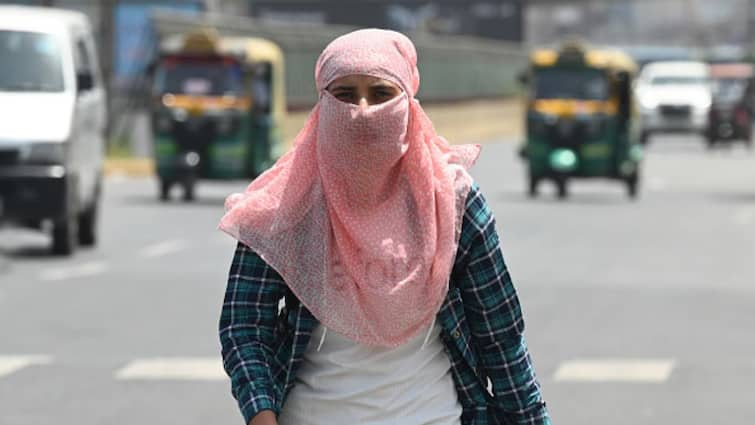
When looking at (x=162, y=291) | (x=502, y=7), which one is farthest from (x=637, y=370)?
(x=502, y=7)

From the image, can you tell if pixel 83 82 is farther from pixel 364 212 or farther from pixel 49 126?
pixel 364 212

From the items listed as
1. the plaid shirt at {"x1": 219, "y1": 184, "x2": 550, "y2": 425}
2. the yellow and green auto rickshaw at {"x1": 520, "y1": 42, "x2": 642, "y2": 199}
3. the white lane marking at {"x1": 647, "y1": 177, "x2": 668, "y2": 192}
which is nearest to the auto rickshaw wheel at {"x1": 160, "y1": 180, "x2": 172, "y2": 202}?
the yellow and green auto rickshaw at {"x1": 520, "y1": 42, "x2": 642, "y2": 199}

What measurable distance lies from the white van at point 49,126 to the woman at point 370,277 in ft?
49.5

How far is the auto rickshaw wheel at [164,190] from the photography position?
97.2 feet

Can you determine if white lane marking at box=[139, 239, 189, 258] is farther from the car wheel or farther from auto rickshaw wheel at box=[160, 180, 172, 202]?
the car wheel

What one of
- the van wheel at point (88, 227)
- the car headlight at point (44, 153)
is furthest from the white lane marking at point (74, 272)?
the van wheel at point (88, 227)

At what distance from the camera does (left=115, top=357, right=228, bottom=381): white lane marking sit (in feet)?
40.4

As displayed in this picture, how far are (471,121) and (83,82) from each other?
1865 inches

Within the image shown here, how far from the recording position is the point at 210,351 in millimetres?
13414

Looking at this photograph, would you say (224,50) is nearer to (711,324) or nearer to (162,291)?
(162,291)

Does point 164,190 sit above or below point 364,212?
below

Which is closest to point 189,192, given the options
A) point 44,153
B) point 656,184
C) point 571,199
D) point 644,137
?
point 571,199

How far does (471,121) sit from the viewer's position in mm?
67750

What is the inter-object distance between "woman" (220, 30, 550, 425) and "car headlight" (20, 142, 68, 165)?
598 inches
